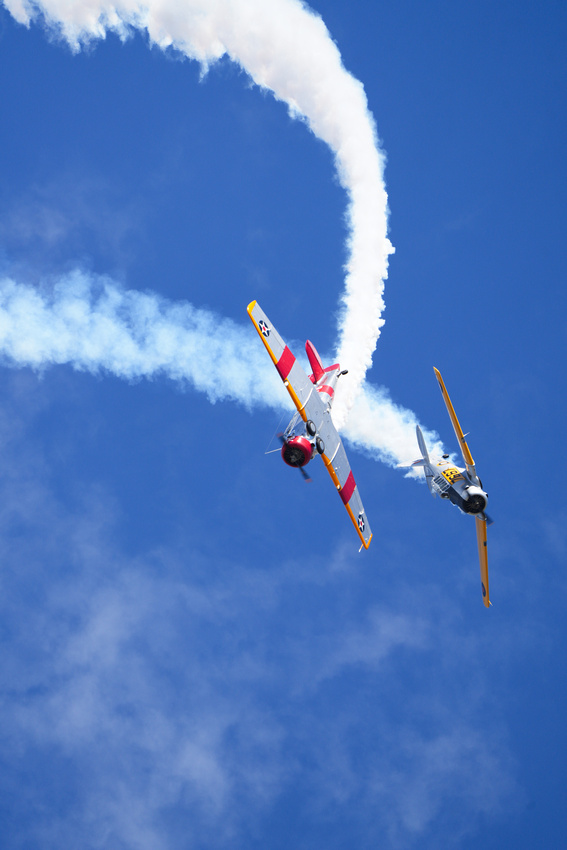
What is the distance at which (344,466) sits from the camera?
48.8 metres

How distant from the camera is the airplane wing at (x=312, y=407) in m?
41.7

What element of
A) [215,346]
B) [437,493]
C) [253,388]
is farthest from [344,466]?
[215,346]

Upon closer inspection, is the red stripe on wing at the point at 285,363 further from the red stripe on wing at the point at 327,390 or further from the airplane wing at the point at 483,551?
the airplane wing at the point at 483,551

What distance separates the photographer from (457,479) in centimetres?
4556

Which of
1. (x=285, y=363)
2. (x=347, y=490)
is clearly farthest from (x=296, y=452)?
(x=347, y=490)

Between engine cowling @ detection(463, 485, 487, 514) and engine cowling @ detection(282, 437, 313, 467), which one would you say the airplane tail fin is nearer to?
engine cowling @ detection(282, 437, 313, 467)

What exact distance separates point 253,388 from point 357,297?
10329mm

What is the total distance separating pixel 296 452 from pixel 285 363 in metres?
5.29

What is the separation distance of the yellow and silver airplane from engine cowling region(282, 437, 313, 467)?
8.16 m

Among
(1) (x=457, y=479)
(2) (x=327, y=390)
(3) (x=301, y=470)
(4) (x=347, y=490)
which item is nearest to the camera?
(3) (x=301, y=470)

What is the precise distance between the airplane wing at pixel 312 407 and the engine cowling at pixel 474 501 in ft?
27.9

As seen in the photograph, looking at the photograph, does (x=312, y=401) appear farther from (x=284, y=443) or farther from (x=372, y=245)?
(x=372, y=245)

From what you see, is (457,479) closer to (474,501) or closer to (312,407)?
(474,501)

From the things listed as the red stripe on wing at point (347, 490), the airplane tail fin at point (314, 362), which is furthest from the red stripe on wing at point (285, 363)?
the red stripe on wing at point (347, 490)
